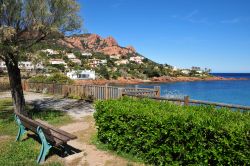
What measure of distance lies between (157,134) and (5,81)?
26.3 metres

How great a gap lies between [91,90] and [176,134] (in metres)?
12.3

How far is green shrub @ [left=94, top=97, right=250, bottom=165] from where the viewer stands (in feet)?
14.8

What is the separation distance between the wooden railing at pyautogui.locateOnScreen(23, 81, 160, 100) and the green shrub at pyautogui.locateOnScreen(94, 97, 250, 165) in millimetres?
5633

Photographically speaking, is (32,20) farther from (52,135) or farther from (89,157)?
(89,157)

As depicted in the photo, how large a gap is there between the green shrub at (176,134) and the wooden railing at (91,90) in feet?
18.5

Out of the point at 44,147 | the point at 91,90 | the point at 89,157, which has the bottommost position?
the point at 89,157

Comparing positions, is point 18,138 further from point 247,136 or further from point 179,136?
point 247,136

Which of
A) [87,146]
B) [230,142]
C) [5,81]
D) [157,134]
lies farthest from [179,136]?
[5,81]

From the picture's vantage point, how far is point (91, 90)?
1700 cm

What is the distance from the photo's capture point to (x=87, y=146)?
7191 millimetres

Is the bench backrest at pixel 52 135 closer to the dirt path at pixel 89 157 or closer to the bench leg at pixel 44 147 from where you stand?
the bench leg at pixel 44 147

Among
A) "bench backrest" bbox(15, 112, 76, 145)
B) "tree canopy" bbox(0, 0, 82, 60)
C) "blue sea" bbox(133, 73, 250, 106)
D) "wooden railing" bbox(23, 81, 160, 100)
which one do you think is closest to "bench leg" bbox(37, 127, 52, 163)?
"bench backrest" bbox(15, 112, 76, 145)

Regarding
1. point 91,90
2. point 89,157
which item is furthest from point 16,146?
point 91,90

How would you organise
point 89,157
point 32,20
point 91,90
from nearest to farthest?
point 89,157, point 32,20, point 91,90
